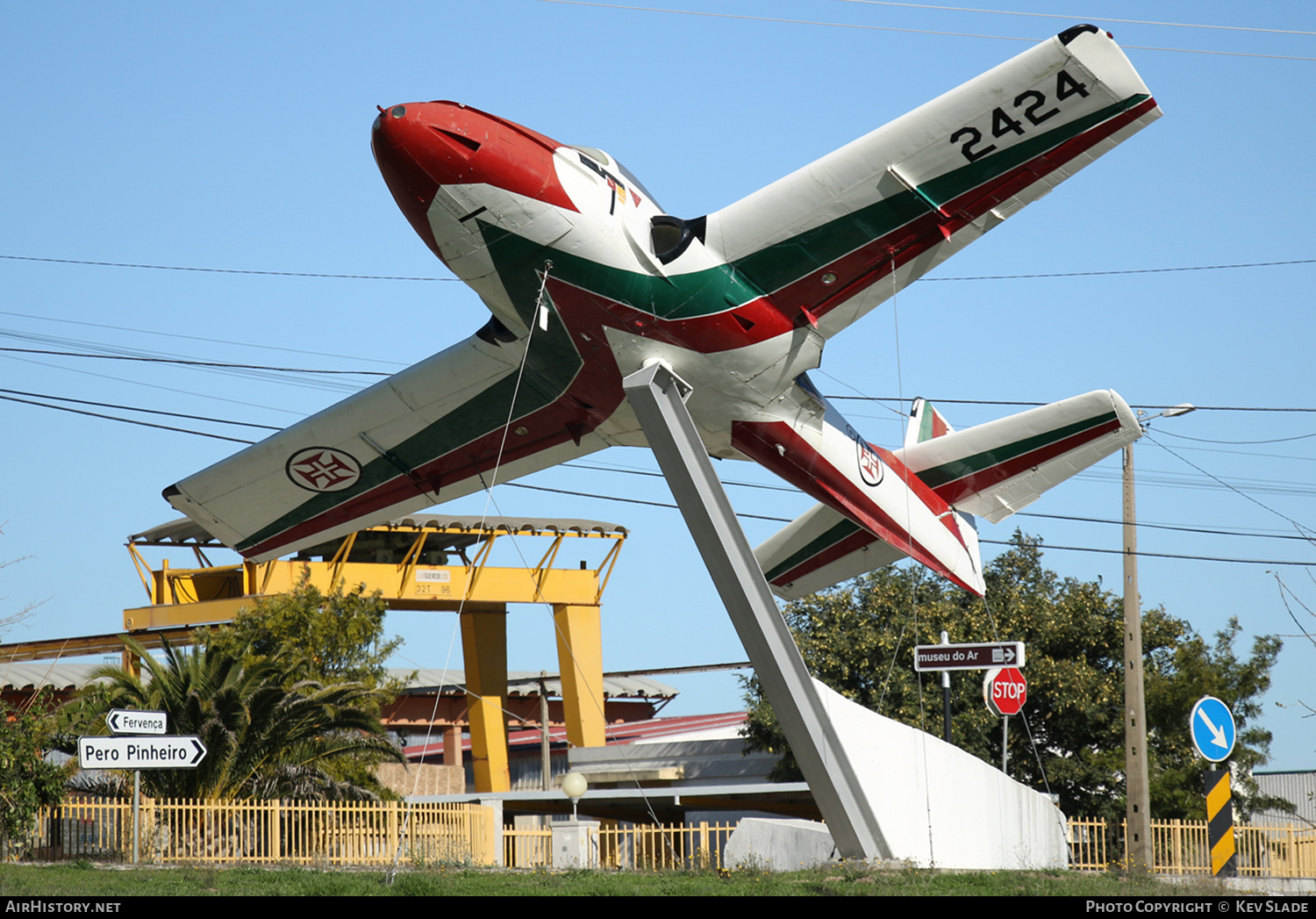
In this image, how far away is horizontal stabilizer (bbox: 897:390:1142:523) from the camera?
658 inches

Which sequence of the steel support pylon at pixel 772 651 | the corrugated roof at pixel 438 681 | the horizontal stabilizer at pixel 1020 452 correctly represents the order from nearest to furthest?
the steel support pylon at pixel 772 651 → the horizontal stabilizer at pixel 1020 452 → the corrugated roof at pixel 438 681

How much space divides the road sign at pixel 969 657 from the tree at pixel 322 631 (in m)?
14.2

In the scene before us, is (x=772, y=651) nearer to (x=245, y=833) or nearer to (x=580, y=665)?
(x=245, y=833)

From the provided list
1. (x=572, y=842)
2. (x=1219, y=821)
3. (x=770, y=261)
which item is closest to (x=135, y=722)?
(x=572, y=842)

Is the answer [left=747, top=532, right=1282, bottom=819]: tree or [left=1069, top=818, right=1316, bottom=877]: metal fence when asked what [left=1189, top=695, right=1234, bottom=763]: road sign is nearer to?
[left=1069, top=818, right=1316, bottom=877]: metal fence

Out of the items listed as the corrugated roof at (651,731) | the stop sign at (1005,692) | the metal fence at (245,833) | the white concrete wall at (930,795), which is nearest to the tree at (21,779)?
the metal fence at (245,833)

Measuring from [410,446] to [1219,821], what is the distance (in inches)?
439

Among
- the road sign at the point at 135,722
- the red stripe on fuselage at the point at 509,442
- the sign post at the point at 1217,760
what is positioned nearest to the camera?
the red stripe on fuselage at the point at 509,442

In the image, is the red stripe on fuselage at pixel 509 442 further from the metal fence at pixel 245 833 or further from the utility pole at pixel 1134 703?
the utility pole at pixel 1134 703

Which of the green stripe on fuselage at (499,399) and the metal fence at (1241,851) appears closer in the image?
the green stripe on fuselage at (499,399)

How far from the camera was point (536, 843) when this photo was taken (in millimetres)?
26750

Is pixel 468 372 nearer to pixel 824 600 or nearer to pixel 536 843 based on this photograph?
pixel 536 843

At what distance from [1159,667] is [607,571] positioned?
17.4m

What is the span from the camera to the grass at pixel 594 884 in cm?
1238
